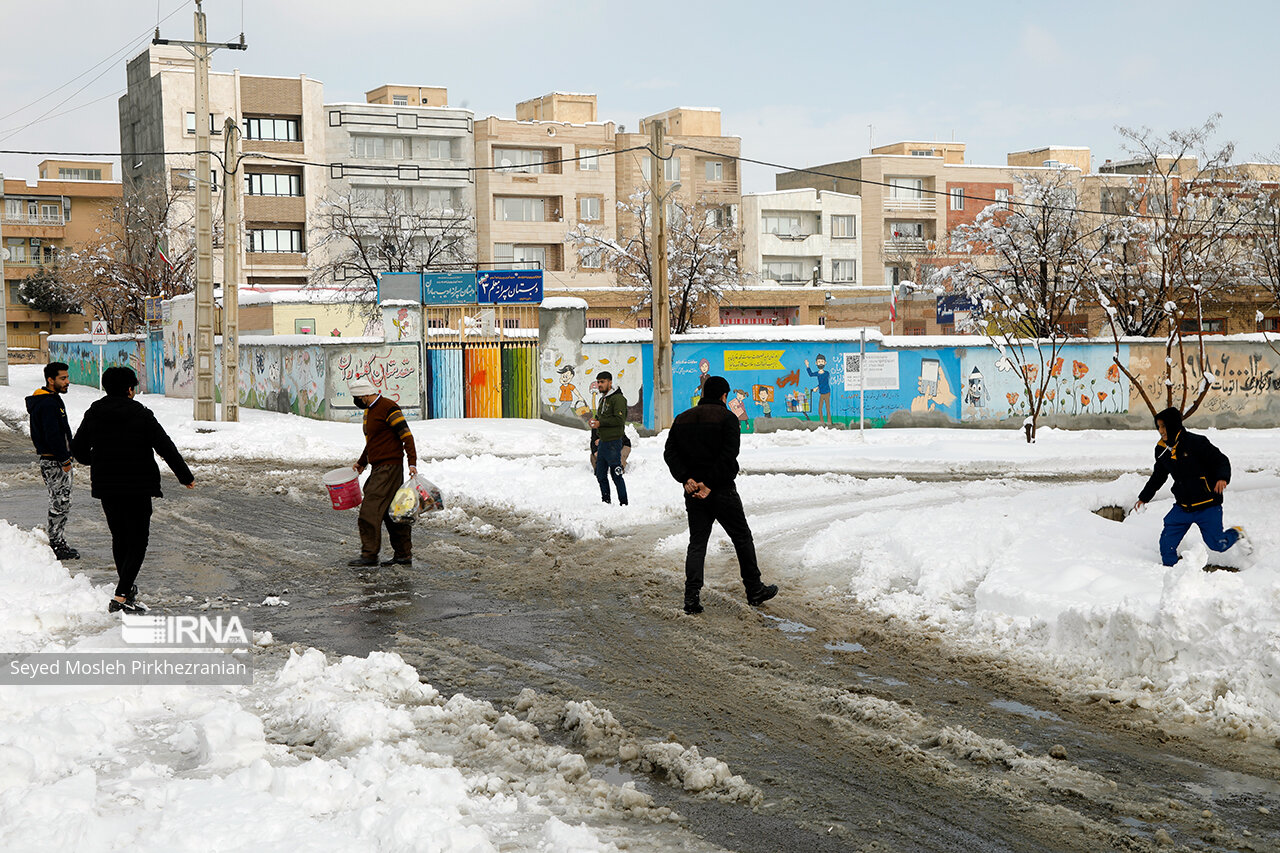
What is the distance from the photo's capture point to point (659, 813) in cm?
516

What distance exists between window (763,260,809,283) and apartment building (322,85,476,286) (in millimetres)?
18989

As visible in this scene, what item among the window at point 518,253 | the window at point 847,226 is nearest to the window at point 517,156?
the window at point 518,253

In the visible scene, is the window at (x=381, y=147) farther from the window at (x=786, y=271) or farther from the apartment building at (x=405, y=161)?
Result: the window at (x=786, y=271)

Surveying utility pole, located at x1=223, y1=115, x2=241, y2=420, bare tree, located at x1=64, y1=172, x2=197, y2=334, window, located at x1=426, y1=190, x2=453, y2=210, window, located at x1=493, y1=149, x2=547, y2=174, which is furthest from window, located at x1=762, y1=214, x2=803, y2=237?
utility pole, located at x1=223, y1=115, x2=241, y2=420

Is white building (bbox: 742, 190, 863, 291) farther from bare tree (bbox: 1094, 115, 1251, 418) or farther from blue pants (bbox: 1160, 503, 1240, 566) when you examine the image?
blue pants (bbox: 1160, 503, 1240, 566)

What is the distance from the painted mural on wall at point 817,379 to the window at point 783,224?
4960 cm

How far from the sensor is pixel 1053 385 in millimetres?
30359

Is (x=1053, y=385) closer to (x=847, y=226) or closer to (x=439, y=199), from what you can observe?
(x=439, y=199)

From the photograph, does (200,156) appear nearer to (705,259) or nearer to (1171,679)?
(1171,679)

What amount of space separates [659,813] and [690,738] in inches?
43.0

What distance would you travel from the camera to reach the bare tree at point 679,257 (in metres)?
59.7

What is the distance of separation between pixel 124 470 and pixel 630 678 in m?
4.21

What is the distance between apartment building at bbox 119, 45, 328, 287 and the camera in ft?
233

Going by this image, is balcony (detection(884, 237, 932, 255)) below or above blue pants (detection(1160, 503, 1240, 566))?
above
